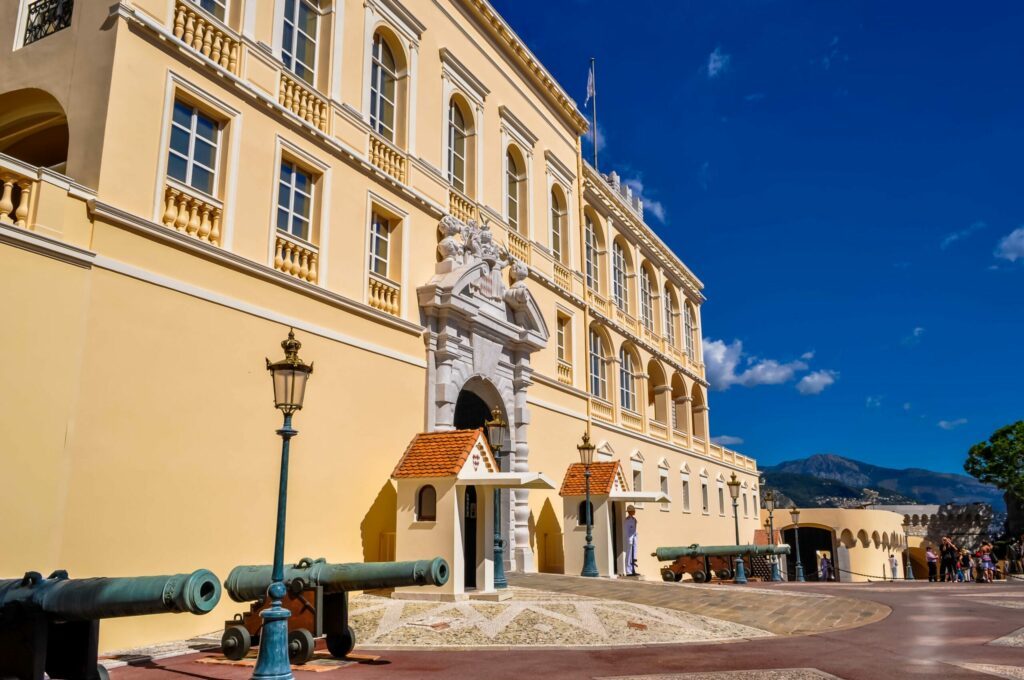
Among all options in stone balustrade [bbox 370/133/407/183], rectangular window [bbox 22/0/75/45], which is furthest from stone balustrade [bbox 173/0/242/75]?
stone balustrade [bbox 370/133/407/183]

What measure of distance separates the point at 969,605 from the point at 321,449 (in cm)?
1272

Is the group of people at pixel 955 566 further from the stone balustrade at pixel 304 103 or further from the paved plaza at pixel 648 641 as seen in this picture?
the stone balustrade at pixel 304 103

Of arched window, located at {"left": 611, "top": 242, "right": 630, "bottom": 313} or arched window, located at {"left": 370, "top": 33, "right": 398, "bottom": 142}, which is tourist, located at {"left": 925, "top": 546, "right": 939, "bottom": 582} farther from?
arched window, located at {"left": 370, "top": 33, "right": 398, "bottom": 142}

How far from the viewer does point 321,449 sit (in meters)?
12.7

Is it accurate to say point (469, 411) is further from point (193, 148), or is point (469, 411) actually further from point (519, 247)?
point (193, 148)

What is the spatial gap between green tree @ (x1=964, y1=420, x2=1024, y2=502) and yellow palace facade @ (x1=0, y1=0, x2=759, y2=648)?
54182 mm

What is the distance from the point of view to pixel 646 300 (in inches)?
1233

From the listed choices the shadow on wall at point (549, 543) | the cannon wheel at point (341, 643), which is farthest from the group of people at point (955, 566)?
the cannon wheel at point (341, 643)

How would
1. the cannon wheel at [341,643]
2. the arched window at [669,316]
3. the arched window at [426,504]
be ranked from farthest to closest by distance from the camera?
the arched window at [669,316] → the arched window at [426,504] → the cannon wheel at [341,643]

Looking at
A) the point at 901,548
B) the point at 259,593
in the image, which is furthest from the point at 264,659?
the point at 901,548

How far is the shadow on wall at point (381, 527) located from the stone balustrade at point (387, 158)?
5.84 m

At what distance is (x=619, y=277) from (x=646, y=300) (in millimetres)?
3042

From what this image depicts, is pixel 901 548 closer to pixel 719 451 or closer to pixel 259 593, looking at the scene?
pixel 719 451

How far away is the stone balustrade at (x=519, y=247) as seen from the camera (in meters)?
20.1
